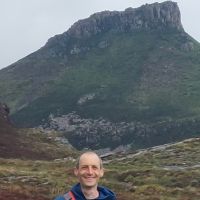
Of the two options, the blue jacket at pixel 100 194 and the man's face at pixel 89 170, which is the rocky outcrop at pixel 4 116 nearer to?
the man's face at pixel 89 170

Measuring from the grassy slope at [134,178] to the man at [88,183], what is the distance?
22.0 meters

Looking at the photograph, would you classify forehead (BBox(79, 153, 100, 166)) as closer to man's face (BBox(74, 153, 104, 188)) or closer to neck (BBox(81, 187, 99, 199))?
man's face (BBox(74, 153, 104, 188))

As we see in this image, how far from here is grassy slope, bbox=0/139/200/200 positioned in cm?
3227

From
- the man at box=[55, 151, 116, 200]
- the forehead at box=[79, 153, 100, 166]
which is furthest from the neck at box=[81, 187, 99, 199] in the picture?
the forehead at box=[79, 153, 100, 166]

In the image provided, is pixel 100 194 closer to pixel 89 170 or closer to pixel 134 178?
pixel 89 170

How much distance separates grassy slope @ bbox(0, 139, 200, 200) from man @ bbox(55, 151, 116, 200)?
867 inches

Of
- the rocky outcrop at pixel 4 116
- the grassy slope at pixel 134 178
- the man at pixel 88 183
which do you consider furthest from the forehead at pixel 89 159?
the rocky outcrop at pixel 4 116

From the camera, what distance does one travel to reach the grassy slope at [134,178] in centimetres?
3227

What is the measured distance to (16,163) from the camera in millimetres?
51312

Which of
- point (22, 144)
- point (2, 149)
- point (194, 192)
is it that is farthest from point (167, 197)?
point (22, 144)

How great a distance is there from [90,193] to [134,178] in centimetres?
3266

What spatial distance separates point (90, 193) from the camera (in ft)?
23.4

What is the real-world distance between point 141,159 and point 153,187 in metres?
15.9

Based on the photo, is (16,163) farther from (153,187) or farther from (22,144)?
(153,187)
